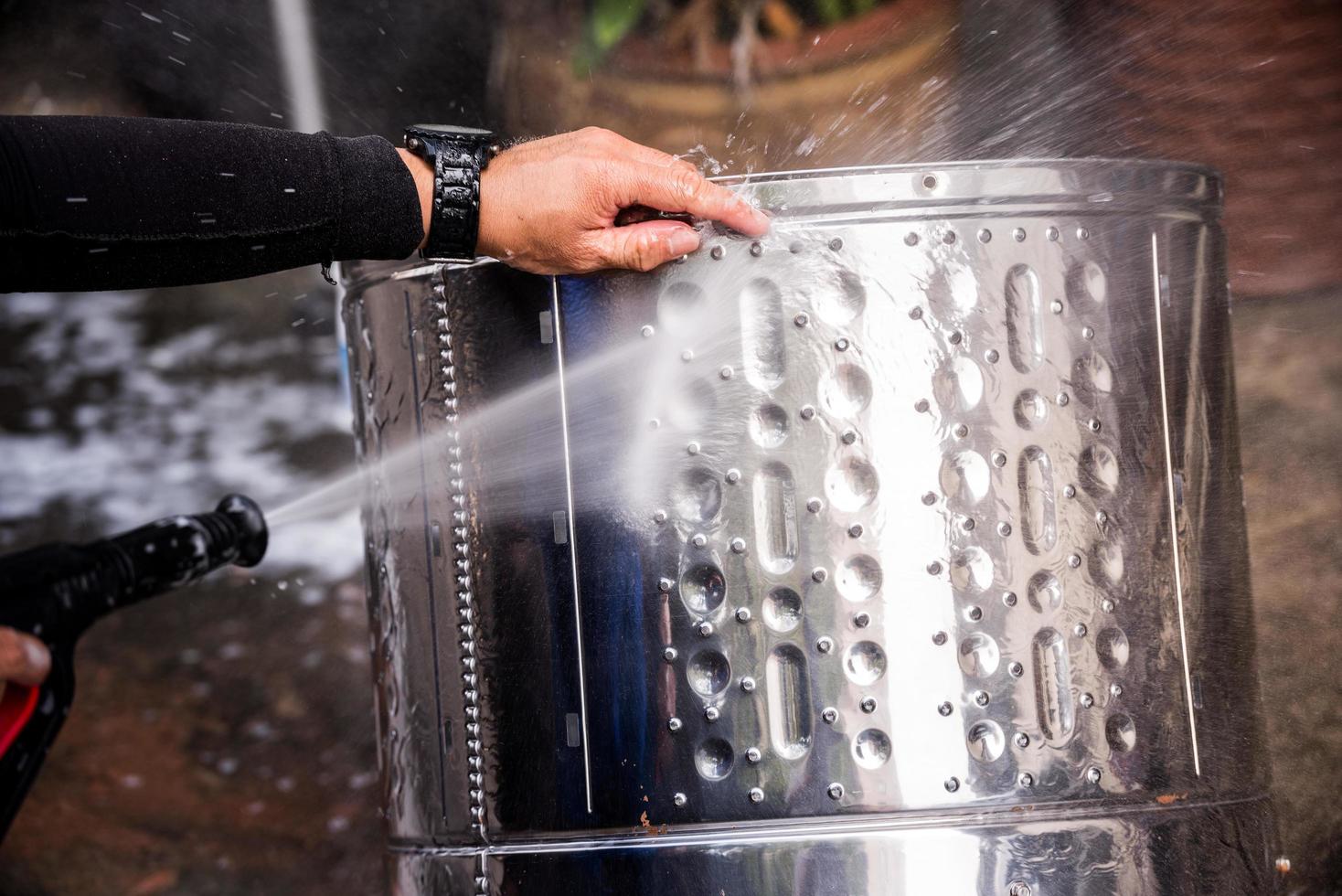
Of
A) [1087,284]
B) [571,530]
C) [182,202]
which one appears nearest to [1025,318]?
[1087,284]

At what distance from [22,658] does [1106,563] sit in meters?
1.03

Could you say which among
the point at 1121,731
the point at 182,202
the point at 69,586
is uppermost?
the point at 182,202

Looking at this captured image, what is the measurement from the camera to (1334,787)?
1474mm

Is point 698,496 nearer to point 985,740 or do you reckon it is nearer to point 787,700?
point 787,700

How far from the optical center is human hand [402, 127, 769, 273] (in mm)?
782

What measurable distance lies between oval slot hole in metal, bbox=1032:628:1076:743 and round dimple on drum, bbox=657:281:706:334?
14.4 inches

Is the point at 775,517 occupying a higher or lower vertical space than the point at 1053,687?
higher

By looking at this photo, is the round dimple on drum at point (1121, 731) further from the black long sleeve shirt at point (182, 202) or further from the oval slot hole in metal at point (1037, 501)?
the black long sleeve shirt at point (182, 202)

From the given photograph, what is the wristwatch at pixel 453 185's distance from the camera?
799mm

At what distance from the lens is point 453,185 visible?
80 centimetres

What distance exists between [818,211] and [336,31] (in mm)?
1530

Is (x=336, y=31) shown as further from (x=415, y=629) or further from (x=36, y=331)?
(x=415, y=629)

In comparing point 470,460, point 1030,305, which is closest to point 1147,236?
point 1030,305

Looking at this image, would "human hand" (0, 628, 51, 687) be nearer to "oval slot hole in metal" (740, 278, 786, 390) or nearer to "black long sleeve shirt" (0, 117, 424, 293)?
"black long sleeve shirt" (0, 117, 424, 293)
